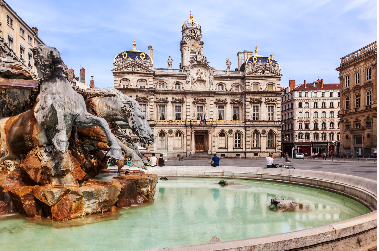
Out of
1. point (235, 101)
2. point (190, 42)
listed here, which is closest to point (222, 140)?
point (235, 101)

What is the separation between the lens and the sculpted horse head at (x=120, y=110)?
9609 millimetres

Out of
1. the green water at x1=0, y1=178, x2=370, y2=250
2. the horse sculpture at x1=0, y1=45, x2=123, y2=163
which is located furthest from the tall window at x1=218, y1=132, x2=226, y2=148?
the horse sculpture at x1=0, y1=45, x2=123, y2=163

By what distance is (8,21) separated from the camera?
3164cm

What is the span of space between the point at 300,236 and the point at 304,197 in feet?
22.3

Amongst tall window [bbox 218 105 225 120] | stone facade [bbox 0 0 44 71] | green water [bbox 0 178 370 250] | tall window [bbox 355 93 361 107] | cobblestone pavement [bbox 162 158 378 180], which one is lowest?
cobblestone pavement [bbox 162 158 378 180]

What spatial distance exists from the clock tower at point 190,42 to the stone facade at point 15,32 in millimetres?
21962

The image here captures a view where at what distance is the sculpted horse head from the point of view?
961 centimetres

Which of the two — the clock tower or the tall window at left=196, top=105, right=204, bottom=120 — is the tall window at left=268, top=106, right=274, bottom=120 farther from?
the clock tower

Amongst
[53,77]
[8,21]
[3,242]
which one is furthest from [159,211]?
[8,21]

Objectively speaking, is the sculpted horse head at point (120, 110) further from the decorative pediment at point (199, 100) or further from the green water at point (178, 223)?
the decorative pediment at point (199, 100)

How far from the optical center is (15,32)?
3338cm

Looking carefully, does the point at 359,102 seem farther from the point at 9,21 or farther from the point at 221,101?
the point at 9,21

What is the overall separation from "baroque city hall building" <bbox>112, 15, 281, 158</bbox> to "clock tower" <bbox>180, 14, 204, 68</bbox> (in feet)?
7.71

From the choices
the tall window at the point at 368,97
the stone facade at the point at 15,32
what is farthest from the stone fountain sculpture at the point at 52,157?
the tall window at the point at 368,97
